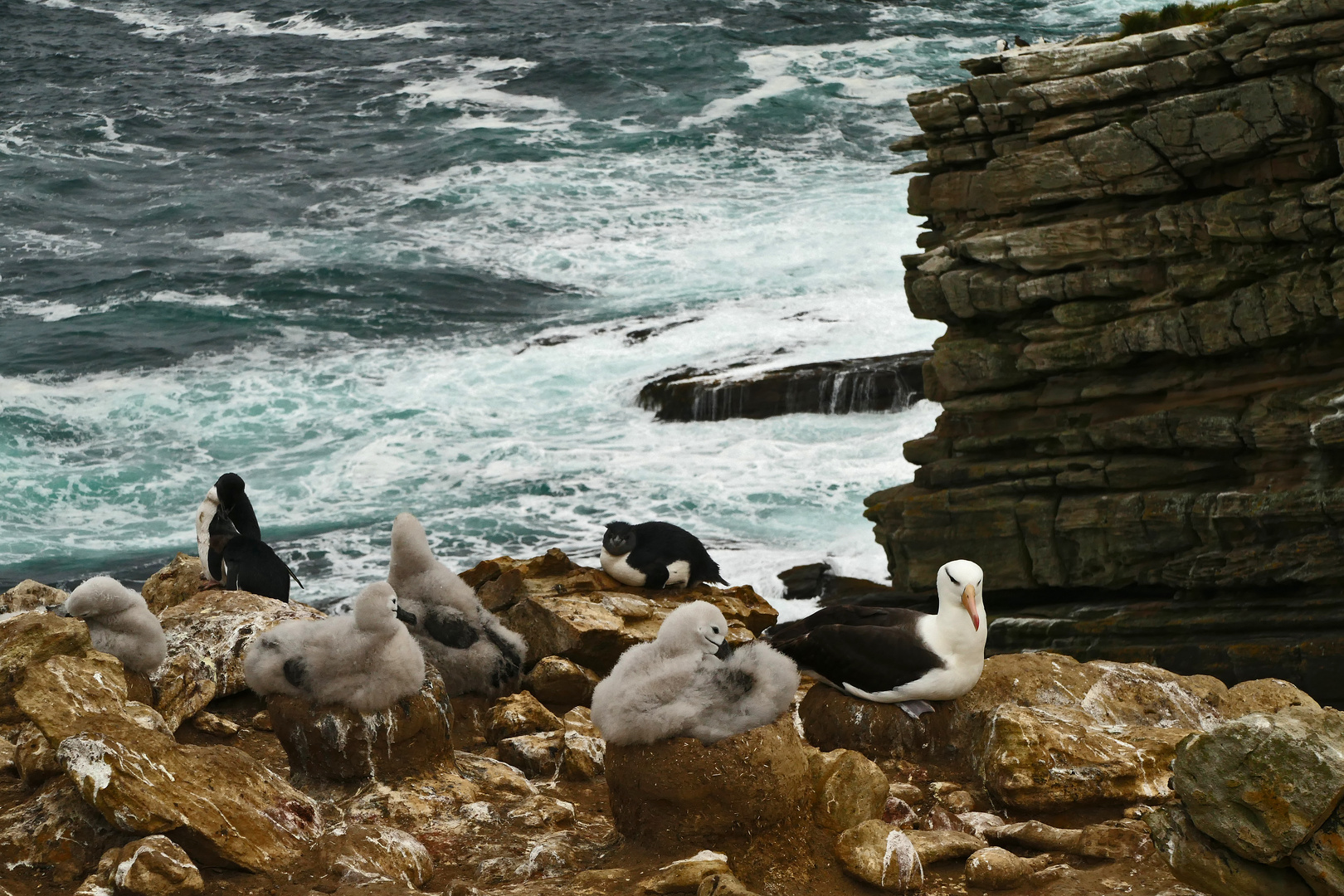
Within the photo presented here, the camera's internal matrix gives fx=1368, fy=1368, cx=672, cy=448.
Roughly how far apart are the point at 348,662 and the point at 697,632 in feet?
6.76

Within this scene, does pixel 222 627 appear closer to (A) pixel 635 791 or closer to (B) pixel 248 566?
(B) pixel 248 566

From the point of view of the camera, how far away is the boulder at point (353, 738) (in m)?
7.57

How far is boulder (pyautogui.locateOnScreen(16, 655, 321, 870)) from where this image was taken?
6.35m

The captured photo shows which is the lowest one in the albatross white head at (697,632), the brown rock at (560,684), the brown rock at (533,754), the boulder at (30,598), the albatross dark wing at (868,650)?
the brown rock at (560,684)

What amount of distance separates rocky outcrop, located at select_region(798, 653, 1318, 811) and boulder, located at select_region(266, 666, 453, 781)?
2.49 meters

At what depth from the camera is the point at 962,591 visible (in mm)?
8102

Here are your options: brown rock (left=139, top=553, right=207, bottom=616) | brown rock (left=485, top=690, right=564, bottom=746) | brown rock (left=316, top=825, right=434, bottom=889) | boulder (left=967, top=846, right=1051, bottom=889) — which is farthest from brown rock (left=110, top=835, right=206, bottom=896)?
brown rock (left=139, top=553, right=207, bottom=616)

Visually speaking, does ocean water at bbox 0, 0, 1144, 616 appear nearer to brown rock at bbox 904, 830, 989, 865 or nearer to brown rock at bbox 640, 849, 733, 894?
brown rock at bbox 904, 830, 989, 865

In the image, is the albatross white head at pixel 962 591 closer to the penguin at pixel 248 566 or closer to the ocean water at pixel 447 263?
the penguin at pixel 248 566

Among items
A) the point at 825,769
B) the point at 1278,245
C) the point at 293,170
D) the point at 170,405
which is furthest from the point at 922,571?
the point at 293,170

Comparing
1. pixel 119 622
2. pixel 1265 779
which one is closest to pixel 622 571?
pixel 119 622

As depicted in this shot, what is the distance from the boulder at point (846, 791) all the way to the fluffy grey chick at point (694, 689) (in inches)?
24.1

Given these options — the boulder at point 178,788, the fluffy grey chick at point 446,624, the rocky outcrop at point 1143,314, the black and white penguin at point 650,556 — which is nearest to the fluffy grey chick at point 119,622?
the boulder at point 178,788

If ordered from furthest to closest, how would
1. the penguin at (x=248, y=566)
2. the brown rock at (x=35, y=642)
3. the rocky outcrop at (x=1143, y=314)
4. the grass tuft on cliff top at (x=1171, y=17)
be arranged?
1. the grass tuft on cliff top at (x=1171, y=17)
2. the rocky outcrop at (x=1143, y=314)
3. the penguin at (x=248, y=566)
4. the brown rock at (x=35, y=642)
